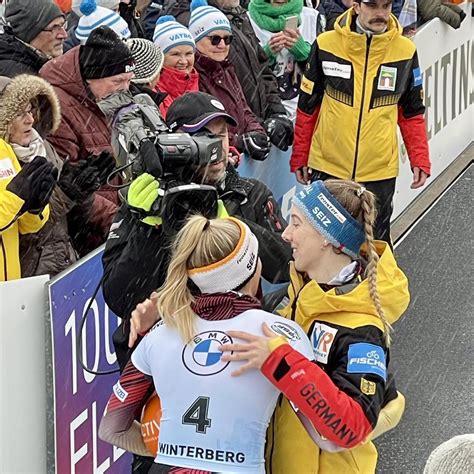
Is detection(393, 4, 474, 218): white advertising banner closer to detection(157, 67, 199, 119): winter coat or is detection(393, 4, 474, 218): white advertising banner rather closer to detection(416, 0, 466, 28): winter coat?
detection(416, 0, 466, 28): winter coat

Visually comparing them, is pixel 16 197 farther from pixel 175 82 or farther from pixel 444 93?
pixel 444 93

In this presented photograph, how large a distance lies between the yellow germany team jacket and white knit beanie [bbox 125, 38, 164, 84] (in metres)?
1.55

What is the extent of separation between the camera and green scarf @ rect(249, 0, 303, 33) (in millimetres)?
7660

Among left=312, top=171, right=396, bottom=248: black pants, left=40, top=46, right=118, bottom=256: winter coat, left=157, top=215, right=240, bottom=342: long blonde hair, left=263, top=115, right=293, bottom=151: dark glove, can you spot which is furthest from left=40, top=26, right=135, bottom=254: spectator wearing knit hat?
left=312, top=171, right=396, bottom=248: black pants

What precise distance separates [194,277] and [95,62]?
2225 mm

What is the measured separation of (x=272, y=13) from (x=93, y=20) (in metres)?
1.77

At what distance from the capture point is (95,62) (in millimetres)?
5145

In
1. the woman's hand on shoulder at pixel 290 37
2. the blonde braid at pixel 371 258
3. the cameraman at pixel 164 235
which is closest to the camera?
the blonde braid at pixel 371 258

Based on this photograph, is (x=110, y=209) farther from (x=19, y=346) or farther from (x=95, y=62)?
(x=19, y=346)

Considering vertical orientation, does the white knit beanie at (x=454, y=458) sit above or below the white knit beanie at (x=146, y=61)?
above

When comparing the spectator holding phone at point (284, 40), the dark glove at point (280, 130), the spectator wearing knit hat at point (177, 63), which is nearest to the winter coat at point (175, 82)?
the spectator wearing knit hat at point (177, 63)

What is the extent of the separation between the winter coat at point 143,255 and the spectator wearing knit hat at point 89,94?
3.54ft

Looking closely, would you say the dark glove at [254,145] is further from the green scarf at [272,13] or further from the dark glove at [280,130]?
the green scarf at [272,13]

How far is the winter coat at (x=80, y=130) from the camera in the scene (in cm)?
511
